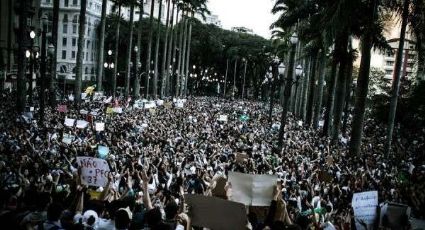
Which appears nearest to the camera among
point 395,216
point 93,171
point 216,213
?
point 216,213

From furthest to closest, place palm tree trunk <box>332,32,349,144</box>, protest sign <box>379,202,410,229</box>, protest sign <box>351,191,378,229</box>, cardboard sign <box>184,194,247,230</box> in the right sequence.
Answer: palm tree trunk <box>332,32,349,144</box> < protest sign <box>351,191,378,229</box> < protest sign <box>379,202,410,229</box> < cardboard sign <box>184,194,247,230</box>

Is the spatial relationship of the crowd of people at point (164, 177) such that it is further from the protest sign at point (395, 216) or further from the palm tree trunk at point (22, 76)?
the palm tree trunk at point (22, 76)

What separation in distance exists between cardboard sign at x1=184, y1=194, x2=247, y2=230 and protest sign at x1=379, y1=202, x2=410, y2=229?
3.32 meters

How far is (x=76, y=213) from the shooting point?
6656mm

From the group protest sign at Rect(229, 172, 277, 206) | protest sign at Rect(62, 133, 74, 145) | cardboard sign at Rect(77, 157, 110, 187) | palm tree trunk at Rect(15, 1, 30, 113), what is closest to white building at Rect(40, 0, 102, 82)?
palm tree trunk at Rect(15, 1, 30, 113)

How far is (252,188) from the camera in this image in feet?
Result: 28.0

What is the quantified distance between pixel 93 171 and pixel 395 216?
5486mm

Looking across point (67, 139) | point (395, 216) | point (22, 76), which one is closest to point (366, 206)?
point (395, 216)

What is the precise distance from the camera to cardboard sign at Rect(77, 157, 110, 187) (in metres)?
8.91

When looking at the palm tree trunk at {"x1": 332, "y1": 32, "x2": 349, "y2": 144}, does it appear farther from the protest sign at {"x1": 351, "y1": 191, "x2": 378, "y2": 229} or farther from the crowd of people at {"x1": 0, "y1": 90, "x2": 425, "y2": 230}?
the protest sign at {"x1": 351, "y1": 191, "x2": 378, "y2": 229}

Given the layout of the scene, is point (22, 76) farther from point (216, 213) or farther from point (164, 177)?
point (216, 213)

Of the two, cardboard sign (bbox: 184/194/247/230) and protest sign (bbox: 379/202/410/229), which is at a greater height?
cardboard sign (bbox: 184/194/247/230)

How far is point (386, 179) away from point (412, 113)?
20739 mm

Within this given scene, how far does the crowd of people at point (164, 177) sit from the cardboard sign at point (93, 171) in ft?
0.66
